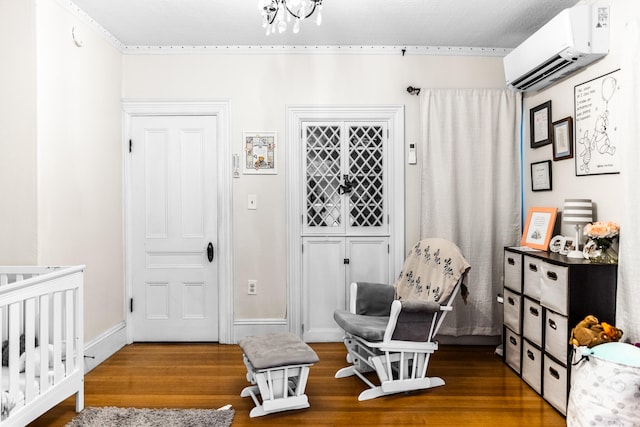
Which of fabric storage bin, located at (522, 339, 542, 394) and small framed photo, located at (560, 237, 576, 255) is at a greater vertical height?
small framed photo, located at (560, 237, 576, 255)

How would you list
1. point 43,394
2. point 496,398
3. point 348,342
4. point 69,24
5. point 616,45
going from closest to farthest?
point 43,394, point 616,45, point 496,398, point 69,24, point 348,342

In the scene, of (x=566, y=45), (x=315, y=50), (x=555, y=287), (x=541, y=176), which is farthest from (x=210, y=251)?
(x=566, y=45)

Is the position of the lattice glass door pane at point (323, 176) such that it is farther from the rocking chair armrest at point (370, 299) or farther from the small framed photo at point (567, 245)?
the small framed photo at point (567, 245)

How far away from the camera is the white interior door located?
3.95m

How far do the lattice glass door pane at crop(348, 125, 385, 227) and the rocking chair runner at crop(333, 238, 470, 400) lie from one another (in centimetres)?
64

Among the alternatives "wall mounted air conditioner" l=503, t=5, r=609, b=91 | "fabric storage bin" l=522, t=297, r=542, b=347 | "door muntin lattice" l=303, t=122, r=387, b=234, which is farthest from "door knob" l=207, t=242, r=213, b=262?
"wall mounted air conditioner" l=503, t=5, r=609, b=91

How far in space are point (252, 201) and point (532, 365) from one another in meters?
2.42

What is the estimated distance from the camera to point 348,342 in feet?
10.9

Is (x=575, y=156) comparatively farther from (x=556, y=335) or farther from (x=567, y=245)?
(x=556, y=335)

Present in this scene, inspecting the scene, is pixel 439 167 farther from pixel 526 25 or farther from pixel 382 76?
pixel 526 25

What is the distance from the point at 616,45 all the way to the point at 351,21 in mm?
1713

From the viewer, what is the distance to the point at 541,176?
11.6 ft

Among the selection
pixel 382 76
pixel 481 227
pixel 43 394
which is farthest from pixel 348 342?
pixel 382 76

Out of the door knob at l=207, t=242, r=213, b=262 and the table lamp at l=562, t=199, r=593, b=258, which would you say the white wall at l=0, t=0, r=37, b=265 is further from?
the table lamp at l=562, t=199, r=593, b=258
